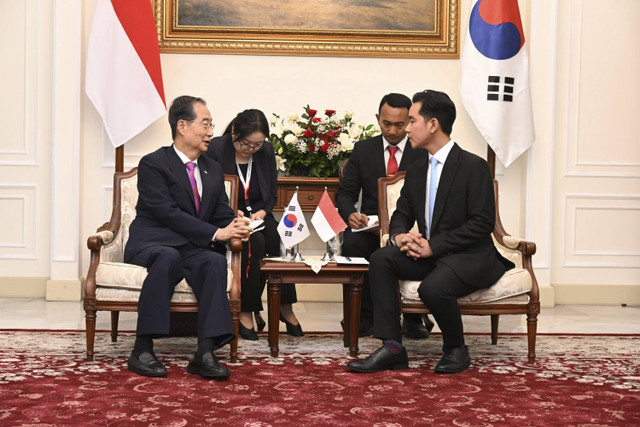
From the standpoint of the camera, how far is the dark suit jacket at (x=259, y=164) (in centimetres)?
538

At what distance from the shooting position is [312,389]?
12.3 ft

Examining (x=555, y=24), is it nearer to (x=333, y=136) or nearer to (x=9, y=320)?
(x=333, y=136)

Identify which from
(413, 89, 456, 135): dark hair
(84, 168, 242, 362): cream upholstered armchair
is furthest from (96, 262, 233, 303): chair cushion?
(413, 89, 456, 135): dark hair

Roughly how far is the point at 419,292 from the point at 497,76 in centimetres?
271

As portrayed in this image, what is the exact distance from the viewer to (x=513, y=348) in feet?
16.0

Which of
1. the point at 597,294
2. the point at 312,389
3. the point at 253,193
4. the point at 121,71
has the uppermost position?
the point at 121,71

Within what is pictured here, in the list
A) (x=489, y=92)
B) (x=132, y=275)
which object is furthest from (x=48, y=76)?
(x=489, y=92)

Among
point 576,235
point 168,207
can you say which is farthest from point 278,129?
point 576,235

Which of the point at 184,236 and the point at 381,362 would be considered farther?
the point at 184,236

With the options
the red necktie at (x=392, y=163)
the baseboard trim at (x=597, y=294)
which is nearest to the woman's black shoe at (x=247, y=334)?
the red necktie at (x=392, y=163)

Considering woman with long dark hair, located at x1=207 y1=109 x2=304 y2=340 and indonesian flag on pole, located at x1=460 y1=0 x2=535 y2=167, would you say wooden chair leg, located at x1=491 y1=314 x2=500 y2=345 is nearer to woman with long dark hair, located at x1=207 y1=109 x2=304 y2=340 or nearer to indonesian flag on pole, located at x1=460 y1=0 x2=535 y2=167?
woman with long dark hair, located at x1=207 y1=109 x2=304 y2=340

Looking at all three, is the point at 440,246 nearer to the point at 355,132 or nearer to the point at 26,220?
the point at 355,132

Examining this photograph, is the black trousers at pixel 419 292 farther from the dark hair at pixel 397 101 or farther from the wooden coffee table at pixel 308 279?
the dark hair at pixel 397 101

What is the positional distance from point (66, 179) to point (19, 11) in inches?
54.0
